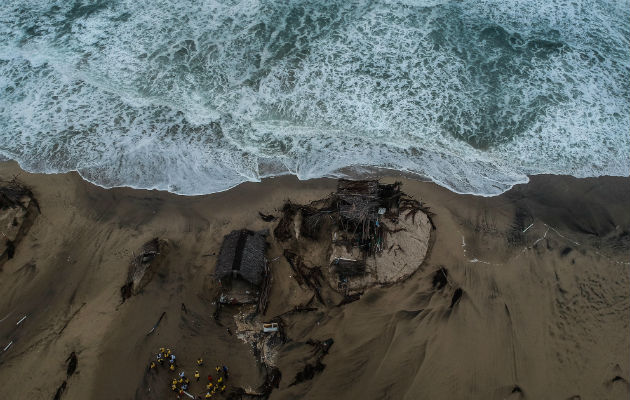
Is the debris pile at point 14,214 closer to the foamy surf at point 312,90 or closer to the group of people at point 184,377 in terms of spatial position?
the foamy surf at point 312,90

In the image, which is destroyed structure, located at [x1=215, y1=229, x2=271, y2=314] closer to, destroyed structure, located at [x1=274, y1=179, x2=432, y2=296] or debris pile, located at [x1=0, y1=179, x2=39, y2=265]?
destroyed structure, located at [x1=274, y1=179, x2=432, y2=296]

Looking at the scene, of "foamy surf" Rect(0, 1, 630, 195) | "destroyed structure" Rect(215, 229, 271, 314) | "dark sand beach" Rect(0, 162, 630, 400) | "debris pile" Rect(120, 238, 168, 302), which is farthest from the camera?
"foamy surf" Rect(0, 1, 630, 195)

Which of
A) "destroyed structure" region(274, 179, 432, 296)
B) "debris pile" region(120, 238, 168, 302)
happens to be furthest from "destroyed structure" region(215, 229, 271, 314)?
"debris pile" region(120, 238, 168, 302)

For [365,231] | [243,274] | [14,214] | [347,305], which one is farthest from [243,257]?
[14,214]

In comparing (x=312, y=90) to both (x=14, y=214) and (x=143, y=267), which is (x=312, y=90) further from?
(x=14, y=214)

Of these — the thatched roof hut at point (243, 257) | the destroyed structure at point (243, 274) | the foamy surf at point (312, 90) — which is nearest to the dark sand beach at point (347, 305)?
the destroyed structure at point (243, 274)

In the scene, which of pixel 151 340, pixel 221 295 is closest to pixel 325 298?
pixel 221 295
